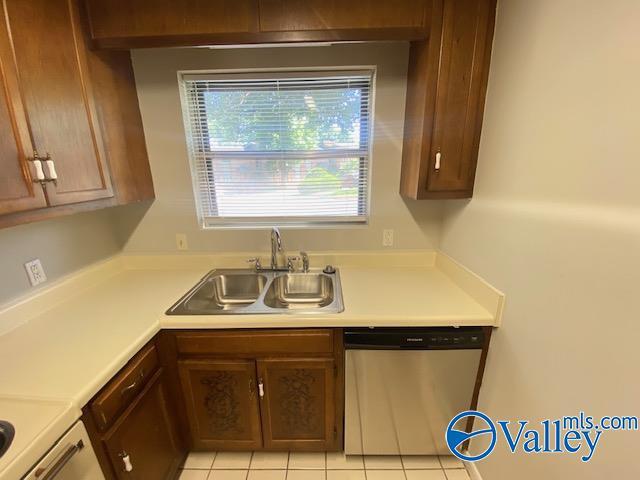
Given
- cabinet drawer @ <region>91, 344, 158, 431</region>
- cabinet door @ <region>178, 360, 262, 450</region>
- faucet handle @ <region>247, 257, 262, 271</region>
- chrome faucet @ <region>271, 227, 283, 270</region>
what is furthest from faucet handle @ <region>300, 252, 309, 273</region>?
cabinet drawer @ <region>91, 344, 158, 431</region>

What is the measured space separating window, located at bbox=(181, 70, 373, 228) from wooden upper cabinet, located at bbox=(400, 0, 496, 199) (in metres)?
0.38

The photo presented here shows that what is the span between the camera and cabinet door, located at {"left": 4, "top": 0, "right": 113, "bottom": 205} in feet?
3.34

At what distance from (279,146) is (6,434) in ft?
5.22

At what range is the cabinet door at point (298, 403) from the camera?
1327mm

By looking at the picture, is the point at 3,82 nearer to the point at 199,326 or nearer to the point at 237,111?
the point at 237,111

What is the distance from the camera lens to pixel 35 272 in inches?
52.2

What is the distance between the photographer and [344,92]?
5.41 feet

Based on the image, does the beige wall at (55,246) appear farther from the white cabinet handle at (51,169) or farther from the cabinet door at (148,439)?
the cabinet door at (148,439)

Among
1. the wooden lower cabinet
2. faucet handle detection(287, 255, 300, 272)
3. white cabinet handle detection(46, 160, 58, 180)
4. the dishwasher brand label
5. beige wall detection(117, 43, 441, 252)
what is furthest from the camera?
faucet handle detection(287, 255, 300, 272)

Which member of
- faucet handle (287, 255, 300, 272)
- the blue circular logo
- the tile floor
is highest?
faucet handle (287, 255, 300, 272)

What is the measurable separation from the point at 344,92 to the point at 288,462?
2.11 m

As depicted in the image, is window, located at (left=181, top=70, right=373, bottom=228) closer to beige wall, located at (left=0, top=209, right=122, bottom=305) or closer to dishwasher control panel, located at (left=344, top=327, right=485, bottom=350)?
beige wall, located at (left=0, top=209, right=122, bottom=305)

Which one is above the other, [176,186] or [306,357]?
[176,186]

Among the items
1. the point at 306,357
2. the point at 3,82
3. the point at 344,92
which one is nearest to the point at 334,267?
the point at 306,357
